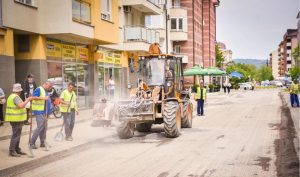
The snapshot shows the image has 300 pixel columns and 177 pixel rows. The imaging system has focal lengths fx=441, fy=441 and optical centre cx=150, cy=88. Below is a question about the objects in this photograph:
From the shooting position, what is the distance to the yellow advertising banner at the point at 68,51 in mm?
22953

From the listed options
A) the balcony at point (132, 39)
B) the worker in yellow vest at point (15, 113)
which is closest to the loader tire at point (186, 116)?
the worker in yellow vest at point (15, 113)

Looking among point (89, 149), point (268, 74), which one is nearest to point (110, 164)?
point (89, 149)

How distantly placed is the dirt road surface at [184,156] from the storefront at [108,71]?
12855 mm

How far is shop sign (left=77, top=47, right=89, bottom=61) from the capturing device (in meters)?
24.8

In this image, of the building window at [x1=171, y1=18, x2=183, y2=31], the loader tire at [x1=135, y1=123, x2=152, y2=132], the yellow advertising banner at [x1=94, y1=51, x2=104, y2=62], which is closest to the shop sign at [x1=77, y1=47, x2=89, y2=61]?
the yellow advertising banner at [x1=94, y1=51, x2=104, y2=62]

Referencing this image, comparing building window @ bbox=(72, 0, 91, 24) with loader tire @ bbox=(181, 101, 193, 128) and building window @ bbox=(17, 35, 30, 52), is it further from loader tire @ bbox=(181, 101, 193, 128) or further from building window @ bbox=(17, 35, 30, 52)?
loader tire @ bbox=(181, 101, 193, 128)

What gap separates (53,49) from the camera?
2175 cm

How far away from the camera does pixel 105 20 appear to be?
82.4 feet

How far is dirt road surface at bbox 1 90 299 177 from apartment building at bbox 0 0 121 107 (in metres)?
6.56

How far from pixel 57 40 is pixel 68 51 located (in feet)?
4.23

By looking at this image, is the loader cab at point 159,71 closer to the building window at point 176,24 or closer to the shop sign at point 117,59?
the shop sign at point 117,59

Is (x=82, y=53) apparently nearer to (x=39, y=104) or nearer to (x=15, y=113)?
(x=39, y=104)

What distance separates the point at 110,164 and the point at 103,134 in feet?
16.8

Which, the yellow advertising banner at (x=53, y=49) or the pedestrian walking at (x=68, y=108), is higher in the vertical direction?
the yellow advertising banner at (x=53, y=49)
